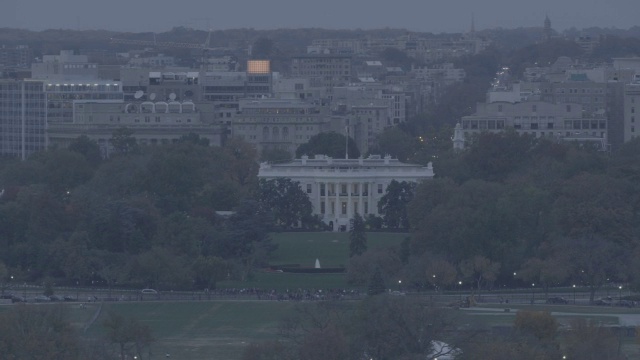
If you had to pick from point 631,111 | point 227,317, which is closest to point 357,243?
point 227,317

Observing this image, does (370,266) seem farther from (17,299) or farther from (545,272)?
(17,299)

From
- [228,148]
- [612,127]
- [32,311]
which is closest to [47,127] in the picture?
[228,148]

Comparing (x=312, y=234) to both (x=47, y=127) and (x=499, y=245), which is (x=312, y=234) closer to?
(x=499, y=245)

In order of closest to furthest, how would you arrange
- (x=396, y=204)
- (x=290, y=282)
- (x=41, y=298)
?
(x=41, y=298)
(x=290, y=282)
(x=396, y=204)

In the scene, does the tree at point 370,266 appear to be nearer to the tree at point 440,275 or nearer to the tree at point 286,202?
the tree at point 440,275

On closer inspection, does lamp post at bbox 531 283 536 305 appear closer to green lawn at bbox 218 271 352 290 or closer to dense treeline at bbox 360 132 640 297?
dense treeline at bbox 360 132 640 297

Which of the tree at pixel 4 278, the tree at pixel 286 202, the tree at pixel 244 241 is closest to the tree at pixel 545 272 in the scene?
the tree at pixel 244 241

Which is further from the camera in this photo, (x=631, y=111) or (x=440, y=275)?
(x=631, y=111)
